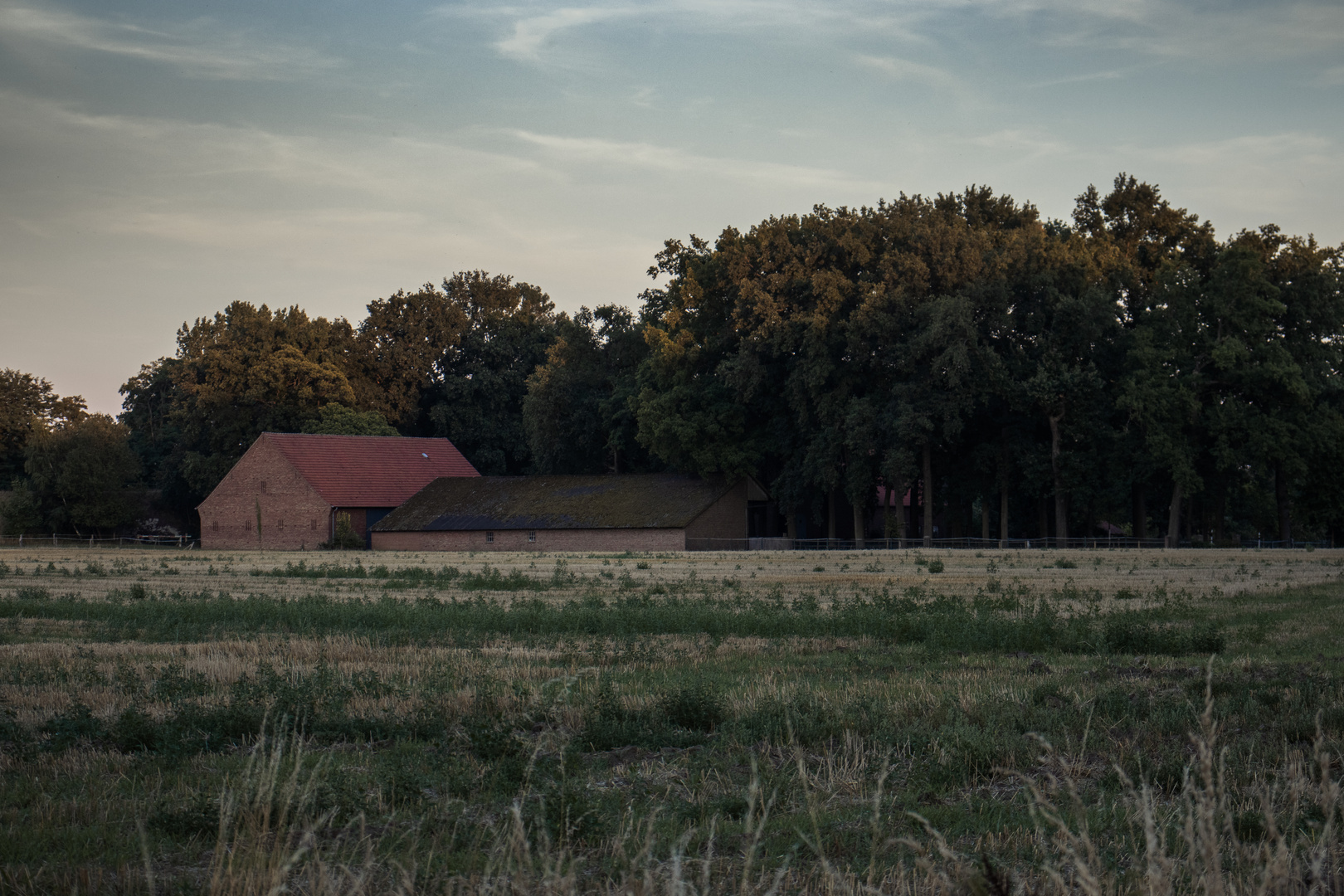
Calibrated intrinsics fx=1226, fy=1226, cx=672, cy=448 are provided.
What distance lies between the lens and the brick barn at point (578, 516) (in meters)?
68.8

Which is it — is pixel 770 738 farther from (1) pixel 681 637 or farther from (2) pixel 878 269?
(2) pixel 878 269

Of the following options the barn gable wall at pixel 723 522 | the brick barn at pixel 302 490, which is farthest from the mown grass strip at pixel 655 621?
the brick barn at pixel 302 490

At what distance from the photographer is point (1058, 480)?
6231cm

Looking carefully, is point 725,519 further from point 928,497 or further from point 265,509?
point 265,509

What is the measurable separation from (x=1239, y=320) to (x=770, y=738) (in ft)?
190

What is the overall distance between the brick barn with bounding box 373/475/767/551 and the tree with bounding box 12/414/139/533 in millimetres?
22400

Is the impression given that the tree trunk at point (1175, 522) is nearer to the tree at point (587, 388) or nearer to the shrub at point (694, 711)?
the tree at point (587, 388)

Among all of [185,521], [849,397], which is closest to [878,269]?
[849,397]

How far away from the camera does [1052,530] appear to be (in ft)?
257

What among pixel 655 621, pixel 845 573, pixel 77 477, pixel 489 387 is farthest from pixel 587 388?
pixel 655 621

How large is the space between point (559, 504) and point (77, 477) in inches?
1382

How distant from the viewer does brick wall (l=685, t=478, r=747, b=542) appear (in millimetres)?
68875

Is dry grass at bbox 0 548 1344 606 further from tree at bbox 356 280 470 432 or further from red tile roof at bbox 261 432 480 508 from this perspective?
tree at bbox 356 280 470 432

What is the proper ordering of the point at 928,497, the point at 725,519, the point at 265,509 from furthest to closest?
the point at 265,509 → the point at 725,519 → the point at 928,497
